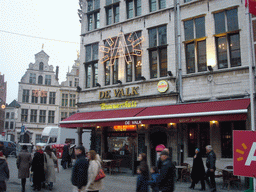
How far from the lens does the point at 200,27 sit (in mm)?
14531

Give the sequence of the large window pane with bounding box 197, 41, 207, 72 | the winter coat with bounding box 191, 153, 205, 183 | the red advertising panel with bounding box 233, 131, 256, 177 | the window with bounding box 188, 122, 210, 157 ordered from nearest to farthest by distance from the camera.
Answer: the red advertising panel with bounding box 233, 131, 256, 177 → the winter coat with bounding box 191, 153, 205, 183 → the window with bounding box 188, 122, 210, 157 → the large window pane with bounding box 197, 41, 207, 72

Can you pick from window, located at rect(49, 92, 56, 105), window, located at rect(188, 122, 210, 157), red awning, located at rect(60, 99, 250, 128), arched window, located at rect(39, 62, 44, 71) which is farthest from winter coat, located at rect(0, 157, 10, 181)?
arched window, located at rect(39, 62, 44, 71)

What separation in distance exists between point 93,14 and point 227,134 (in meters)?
12.9

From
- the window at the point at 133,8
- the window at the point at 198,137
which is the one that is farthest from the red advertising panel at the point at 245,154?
the window at the point at 133,8

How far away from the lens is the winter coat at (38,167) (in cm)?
952

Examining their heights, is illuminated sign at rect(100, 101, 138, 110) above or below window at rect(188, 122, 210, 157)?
above

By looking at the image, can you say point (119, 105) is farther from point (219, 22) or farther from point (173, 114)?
point (219, 22)

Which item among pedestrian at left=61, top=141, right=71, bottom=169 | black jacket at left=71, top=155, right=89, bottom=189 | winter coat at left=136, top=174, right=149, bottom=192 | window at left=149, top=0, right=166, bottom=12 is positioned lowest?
pedestrian at left=61, top=141, right=71, bottom=169

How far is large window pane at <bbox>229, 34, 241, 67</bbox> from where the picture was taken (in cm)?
1311

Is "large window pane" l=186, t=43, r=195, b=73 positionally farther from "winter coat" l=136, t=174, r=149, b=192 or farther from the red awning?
"winter coat" l=136, t=174, r=149, b=192

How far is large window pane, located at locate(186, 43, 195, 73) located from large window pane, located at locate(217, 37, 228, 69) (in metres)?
1.38

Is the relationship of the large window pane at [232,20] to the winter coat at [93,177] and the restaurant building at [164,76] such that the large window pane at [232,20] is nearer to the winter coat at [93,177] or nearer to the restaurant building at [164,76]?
the restaurant building at [164,76]

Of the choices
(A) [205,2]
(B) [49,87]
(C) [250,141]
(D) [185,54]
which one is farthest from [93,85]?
(B) [49,87]

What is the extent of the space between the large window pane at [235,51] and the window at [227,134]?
2874 millimetres
